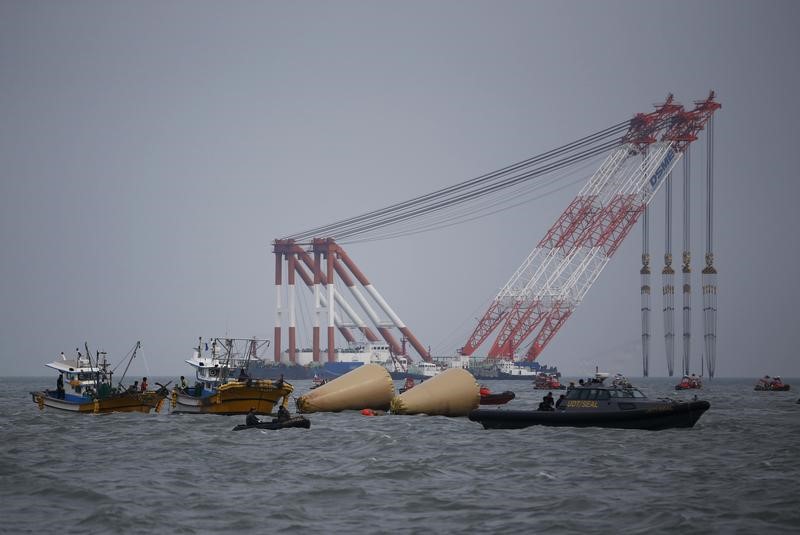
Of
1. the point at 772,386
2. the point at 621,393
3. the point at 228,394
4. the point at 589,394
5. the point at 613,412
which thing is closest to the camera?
the point at 613,412

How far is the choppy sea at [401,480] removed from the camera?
26938 mm

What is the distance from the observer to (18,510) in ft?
95.6

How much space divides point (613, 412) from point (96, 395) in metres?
33.5

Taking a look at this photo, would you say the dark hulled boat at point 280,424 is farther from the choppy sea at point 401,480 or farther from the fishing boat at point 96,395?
the fishing boat at point 96,395

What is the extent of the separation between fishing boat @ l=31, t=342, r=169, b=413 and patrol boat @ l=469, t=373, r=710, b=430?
2614 cm

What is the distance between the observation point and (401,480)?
34781 millimetres

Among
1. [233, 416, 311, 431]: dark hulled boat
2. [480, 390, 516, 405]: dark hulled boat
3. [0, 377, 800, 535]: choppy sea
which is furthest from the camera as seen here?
[480, 390, 516, 405]: dark hulled boat

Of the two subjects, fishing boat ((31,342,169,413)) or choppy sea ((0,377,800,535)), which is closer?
choppy sea ((0,377,800,535))

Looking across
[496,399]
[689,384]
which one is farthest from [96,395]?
[689,384]

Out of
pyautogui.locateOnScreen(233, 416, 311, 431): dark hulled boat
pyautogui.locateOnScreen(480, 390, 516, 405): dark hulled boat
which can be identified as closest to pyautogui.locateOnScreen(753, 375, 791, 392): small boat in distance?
pyautogui.locateOnScreen(480, 390, 516, 405): dark hulled boat

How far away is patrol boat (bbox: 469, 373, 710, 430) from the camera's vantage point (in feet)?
157

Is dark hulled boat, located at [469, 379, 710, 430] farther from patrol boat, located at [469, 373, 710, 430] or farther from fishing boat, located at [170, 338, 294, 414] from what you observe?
fishing boat, located at [170, 338, 294, 414]

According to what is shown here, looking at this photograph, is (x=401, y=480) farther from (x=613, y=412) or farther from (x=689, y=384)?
(x=689, y=384)

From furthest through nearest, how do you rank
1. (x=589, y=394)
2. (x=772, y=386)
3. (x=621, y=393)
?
(x=772, y=386), (x=589, y=394), (x=621, y=393)
